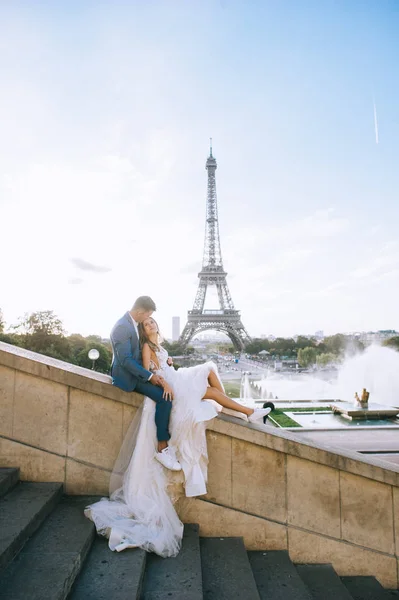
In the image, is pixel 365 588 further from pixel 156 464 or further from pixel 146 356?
pixel 146 356

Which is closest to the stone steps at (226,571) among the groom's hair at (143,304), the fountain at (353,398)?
the groom's hair at (143,304)

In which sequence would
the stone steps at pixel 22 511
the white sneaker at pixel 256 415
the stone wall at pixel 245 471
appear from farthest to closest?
1. the white sneaker at pixel 256 415
2. the stone wall at pixel 245 471
3. the stone steps at pixel 22 511

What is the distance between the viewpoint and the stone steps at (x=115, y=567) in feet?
7.88

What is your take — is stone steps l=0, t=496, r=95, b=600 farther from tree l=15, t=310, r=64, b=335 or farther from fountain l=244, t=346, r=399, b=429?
tree l=15, t=310, r=64, b=335

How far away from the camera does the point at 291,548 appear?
3670 millimetres

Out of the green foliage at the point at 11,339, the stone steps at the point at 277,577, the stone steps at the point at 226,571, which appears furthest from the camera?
the green foliage at the point at 11,339

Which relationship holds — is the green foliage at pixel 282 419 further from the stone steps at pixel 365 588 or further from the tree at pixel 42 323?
the tree at pixel 42 323

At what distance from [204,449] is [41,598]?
1.69 m

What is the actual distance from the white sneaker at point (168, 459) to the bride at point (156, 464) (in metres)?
0.04

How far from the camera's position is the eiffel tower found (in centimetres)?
5088

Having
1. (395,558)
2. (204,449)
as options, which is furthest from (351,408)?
(204,449)

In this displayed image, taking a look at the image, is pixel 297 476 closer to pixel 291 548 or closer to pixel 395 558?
pixel 291 548

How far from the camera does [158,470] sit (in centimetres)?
338

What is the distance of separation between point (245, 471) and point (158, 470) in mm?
874
